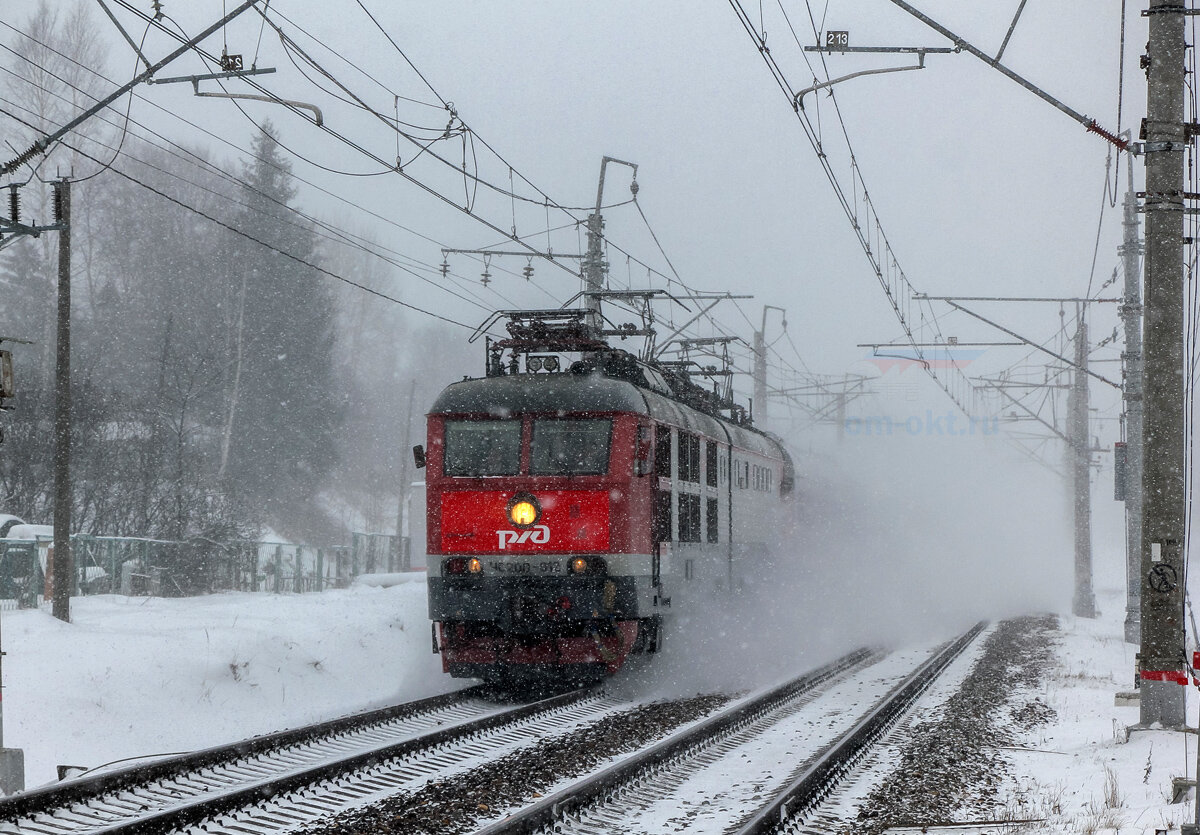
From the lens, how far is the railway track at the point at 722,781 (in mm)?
7617

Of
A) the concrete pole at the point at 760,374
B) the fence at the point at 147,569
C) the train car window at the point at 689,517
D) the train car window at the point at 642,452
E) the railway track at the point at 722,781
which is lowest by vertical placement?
the railway track at the point at 722,781


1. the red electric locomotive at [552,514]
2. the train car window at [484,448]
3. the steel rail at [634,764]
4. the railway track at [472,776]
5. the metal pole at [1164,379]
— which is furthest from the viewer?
the train car window at [484,448]

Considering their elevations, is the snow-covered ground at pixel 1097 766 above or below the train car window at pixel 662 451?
below

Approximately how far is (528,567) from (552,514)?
0.61 m

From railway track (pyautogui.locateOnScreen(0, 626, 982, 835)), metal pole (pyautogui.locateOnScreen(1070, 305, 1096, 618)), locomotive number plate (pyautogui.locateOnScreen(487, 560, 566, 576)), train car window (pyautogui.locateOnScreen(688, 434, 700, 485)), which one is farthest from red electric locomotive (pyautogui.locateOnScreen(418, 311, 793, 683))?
metal pole (pyautogui.locateOnScreen(1070, 305, 1096, 618))

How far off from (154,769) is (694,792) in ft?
12.0

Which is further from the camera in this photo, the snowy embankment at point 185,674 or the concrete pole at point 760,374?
the concrete pole at point 760,374

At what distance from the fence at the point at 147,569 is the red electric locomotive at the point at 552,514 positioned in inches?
324

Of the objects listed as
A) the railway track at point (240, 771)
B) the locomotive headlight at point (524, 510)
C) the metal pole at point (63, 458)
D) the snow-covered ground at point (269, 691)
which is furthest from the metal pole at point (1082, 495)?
the metal pole at point (63, 458)

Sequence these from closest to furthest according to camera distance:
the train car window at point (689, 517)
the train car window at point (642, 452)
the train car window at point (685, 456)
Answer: the train car window at point (642, 452) → the train car window at point (689, 517) → the train car window at point (685, 456)

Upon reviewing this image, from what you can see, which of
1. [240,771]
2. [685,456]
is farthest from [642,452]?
[240,771]

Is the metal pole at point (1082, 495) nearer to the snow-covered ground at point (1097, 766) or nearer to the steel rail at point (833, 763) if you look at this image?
the snow-covered ground at point (1097, 766)

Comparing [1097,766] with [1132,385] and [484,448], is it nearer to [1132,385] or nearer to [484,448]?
[484,448]

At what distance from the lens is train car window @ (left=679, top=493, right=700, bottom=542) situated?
49.2 ft
